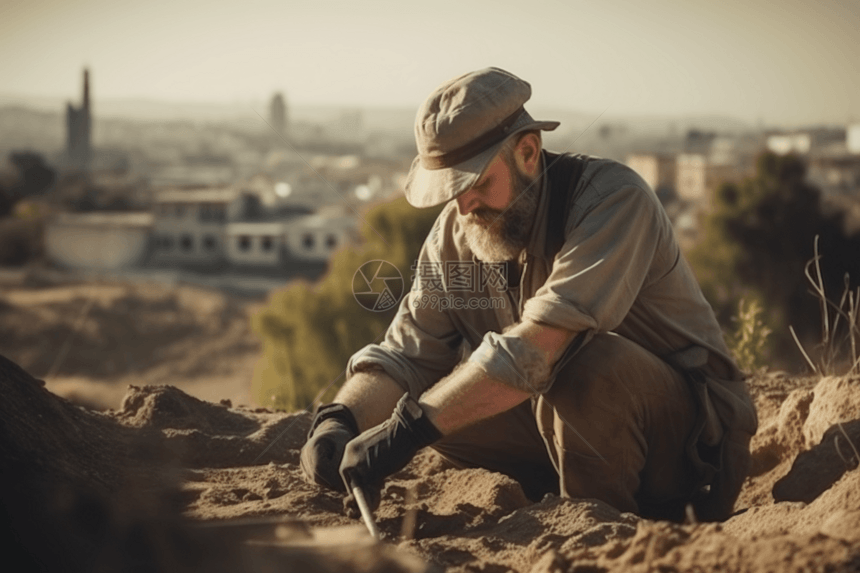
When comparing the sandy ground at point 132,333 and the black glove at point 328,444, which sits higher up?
the black glove at point 328,444

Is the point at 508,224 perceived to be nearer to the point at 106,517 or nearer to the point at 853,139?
the point at 106,517

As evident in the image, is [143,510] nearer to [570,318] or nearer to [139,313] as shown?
[570,318]

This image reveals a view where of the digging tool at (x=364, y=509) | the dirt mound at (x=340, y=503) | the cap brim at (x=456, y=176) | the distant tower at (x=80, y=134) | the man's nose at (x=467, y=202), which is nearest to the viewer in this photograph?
the dirt mound at (x=340, y=503)

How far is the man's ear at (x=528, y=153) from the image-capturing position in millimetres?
2943

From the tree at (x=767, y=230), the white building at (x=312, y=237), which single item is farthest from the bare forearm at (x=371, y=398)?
the white building at (x=312, y=237)

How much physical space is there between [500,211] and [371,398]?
2.52 ft

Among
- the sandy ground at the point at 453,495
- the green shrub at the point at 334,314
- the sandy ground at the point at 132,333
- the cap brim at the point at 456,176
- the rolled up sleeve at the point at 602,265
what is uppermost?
the cap brim at the point at 456,176

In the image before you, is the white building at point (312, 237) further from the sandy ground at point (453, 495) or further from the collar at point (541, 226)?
the collar at point (541, 226)

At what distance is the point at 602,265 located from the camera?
8.89 feet

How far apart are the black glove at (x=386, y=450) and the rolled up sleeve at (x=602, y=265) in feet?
1.47

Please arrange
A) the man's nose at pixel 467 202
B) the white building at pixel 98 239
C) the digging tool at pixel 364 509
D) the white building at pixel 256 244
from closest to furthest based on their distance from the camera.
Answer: the digging tool at pixel 364 509, the man's nose at pixel 467 202, the white building at pixel 98 239, the white building at pixel 256 244

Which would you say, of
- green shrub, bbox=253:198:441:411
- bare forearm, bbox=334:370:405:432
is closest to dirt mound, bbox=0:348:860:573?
bare forearm, bbox=334:370:405:432

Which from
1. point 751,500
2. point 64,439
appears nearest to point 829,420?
point 751,500

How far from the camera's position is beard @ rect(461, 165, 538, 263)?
2.97 m
